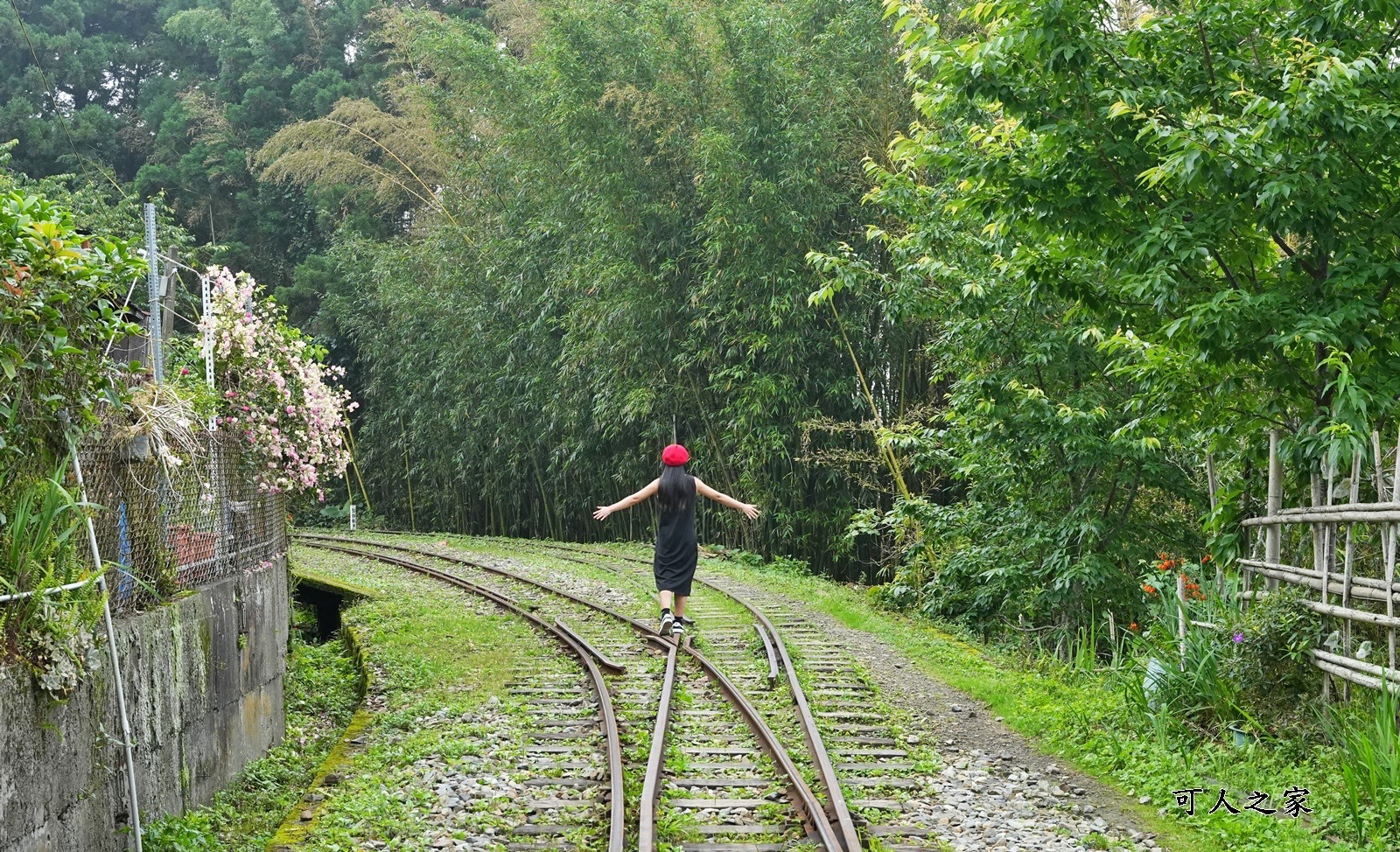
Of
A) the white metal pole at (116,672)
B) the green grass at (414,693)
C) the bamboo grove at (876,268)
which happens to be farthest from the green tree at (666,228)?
the white metal pole at (116,672)

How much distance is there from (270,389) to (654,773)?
415cm

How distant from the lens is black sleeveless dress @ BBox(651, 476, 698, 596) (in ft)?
28.2

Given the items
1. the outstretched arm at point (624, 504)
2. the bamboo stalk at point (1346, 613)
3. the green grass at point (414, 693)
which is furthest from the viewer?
the outstretched arm at point (624, 504)

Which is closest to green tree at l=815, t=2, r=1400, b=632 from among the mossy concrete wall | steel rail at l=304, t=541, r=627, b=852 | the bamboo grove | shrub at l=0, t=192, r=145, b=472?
the bamboo grove

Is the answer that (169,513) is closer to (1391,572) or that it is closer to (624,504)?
(624,504)

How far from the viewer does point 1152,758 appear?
5.68 meters

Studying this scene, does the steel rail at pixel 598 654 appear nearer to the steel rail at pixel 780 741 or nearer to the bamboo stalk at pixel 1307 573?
the steel rail at pixel 780 741

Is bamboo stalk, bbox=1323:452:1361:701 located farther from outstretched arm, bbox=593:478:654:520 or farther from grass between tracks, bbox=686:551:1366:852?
outstretched arm, bbox=593:478:654:520

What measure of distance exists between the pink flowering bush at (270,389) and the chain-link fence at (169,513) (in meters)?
0.23

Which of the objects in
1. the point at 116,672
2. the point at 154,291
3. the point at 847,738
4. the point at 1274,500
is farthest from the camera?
the point at 847,738

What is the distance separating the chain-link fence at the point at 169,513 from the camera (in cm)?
518

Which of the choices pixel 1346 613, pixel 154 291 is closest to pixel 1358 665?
pixel 1346 613

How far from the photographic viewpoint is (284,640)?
8.23 meters

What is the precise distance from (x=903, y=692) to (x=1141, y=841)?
122 inches
